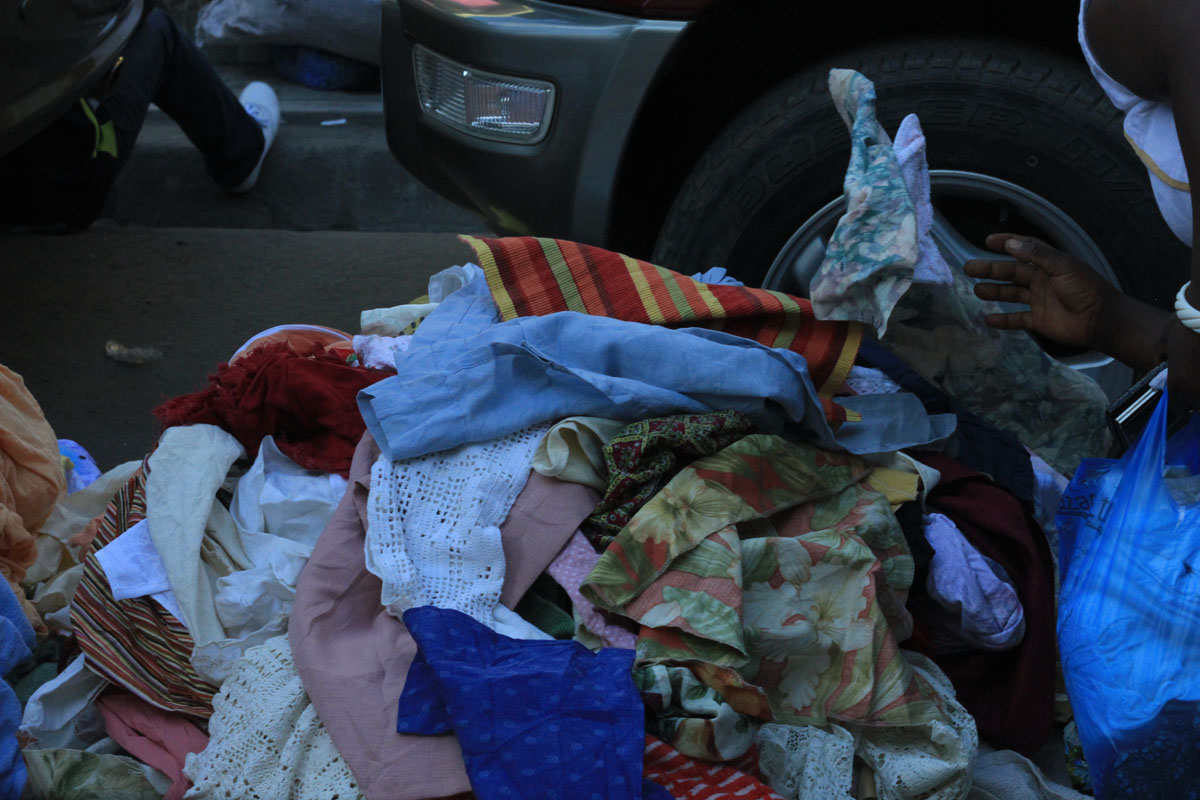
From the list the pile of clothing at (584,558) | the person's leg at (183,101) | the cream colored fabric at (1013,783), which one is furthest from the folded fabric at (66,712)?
the person's leg at (183,101)

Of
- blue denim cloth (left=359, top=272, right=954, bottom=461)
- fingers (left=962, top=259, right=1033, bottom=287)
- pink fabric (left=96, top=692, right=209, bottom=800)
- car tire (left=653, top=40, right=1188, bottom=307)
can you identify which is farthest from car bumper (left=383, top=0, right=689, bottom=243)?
pink fabric (left=96, top=692, right=209, bottom=800)

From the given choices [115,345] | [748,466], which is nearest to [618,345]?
[748,466]

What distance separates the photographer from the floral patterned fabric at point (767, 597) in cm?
170

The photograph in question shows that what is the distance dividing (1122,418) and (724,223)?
101cm

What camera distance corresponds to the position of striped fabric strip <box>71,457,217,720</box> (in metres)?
1.81

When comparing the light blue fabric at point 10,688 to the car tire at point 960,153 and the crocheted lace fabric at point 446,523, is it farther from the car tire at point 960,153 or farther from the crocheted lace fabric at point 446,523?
the car tire at point 960,153

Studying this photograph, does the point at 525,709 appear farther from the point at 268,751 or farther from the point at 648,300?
the point at 648,300

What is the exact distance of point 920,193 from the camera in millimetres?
1927

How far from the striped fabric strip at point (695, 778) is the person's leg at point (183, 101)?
137 inches

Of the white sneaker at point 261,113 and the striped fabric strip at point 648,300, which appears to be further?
the white sneaker at point 261,113

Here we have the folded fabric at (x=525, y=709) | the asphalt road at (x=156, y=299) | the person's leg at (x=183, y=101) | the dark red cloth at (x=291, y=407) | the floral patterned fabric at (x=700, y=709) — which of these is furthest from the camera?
the person's leg at (x=183, y=101)

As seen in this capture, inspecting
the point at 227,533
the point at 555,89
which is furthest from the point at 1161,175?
the point at 227,533

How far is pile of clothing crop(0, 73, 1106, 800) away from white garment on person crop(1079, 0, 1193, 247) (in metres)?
0.36

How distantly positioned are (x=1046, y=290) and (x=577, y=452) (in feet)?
2.79
